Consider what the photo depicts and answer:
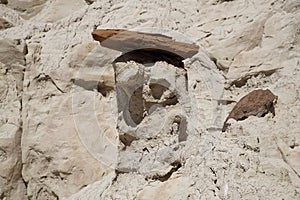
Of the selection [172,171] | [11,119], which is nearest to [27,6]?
[11,119]

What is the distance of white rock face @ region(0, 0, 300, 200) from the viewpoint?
37.8 inches

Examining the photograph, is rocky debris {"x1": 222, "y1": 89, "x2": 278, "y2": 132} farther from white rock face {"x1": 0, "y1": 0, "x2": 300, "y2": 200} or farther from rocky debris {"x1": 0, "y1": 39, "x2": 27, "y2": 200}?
rocky debris {"x1": 0, "y1": 39, "x2": 27, "y2": 200}

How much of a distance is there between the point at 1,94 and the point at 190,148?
1015 millimetres

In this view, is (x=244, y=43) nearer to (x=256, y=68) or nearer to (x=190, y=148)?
(x=256, y=68)

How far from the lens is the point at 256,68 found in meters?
1.13

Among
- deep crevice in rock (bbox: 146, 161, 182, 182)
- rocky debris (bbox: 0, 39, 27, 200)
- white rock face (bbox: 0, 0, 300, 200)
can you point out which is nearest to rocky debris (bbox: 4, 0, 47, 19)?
white rock face (bbox: 0, 0, 300, 200)

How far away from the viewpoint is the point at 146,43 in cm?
124

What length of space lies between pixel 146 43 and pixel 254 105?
0.40 m

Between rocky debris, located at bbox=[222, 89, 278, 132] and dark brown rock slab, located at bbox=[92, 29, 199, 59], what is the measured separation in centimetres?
26

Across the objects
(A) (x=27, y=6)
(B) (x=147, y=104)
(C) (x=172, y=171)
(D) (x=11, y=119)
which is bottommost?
(D) (x=11, y=119)

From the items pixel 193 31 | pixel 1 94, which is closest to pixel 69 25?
pixel 1 94

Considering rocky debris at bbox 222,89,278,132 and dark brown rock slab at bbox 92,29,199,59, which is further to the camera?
dark brown rock slab at bbox 92,29,199,59

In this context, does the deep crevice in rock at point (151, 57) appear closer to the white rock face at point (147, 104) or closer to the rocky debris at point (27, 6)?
the white rock face at point (147, 104)

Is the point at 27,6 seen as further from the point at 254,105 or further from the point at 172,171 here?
the point at 254,105
